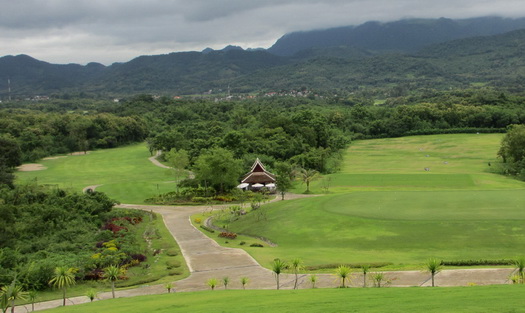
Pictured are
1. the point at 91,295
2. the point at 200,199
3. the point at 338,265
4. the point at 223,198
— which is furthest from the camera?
the point at 223,198

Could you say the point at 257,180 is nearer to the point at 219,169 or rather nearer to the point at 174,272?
the point at 219,169

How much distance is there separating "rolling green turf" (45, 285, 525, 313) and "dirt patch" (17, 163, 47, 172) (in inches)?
2773

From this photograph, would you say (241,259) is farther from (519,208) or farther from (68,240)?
(519,208)

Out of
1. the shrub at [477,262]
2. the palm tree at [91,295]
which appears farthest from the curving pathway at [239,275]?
the shrub at [477,262]

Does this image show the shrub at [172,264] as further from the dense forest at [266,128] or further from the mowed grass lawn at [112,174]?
the dense forest at [266,128]

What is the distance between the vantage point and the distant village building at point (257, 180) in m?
58.5

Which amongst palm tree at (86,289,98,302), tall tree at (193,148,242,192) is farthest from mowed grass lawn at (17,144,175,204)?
palm tree at (86,289,98,302)

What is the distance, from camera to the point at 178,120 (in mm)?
134500

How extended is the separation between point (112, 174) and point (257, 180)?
2949cm

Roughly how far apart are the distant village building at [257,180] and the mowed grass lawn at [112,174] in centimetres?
1076

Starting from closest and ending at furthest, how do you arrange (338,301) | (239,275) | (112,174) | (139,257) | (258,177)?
(338,301)
(239,275)
(139,257)
(258,177)
(112,174)

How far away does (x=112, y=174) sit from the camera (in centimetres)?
7756

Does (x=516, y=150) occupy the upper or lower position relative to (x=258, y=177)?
→ upper

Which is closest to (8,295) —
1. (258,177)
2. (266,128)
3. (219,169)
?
(219,169)
